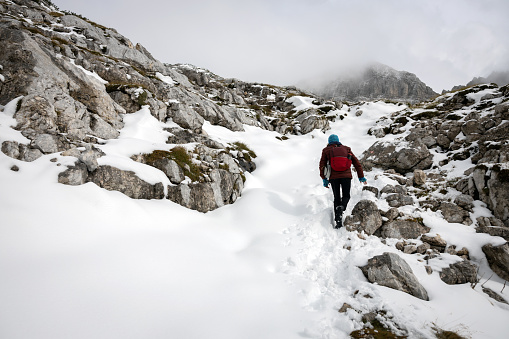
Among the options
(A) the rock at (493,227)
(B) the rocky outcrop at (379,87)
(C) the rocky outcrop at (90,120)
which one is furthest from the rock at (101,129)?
(B) the rocky outcrop at (379,87)

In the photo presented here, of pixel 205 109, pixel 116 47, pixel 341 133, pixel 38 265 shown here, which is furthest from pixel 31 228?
pixel 116 47

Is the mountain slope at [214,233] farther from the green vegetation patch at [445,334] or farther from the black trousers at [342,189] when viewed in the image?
the black trousers at [342,189]

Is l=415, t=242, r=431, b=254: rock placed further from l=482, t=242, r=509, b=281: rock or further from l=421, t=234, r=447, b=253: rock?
l=482, t=242, r=509, b=281: rock

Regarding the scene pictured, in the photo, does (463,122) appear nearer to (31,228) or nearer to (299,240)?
(299,240)

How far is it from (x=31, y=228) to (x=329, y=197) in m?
10.8

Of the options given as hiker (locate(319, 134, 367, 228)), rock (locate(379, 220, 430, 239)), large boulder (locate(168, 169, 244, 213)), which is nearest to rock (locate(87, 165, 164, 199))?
large boulder (locate(168, 169, 244, 213))

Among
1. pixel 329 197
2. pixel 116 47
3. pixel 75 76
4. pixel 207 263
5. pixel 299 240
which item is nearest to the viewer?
pixel 207 263

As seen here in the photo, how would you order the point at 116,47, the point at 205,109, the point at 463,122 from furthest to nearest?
1. the point at 116,47
2. the point at 205,109
3. the point at 463,122

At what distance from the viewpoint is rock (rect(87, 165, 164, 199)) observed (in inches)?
299

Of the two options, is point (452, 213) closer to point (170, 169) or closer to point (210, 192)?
point (210, 192)

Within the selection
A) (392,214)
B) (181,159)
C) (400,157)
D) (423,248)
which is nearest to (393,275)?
(423,248)

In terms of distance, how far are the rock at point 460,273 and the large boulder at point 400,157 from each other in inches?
351

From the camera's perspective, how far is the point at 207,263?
211 inches

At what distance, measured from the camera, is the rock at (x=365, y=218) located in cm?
775
